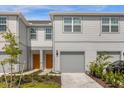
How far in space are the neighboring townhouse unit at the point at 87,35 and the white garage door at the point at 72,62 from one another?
0.10 metres

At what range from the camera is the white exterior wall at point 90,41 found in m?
32.1

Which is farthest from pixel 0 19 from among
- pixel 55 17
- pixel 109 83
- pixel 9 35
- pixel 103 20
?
pixel 109 83

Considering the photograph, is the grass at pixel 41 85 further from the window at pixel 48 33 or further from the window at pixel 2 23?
the window at pixel 48 33

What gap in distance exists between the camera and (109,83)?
66.6 ft

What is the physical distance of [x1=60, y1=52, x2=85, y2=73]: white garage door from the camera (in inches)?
1281

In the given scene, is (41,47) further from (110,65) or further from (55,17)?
(110,65)

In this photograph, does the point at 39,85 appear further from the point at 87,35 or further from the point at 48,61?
the point at 48,61

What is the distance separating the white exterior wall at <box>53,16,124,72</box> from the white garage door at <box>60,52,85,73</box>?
1.55 ft

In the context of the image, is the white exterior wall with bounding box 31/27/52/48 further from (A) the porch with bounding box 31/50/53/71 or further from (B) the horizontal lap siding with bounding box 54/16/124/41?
(B) the horizontal lap siding with bounding box 54/16/124/41

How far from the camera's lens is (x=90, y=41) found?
1273 inches

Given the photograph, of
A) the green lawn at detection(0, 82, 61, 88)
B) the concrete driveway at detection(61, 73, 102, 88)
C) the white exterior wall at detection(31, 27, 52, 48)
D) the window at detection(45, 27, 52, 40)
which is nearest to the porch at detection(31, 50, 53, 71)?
the white exterior wall at detection(31, 27, 52, 48)

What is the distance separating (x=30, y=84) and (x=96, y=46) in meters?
13.7

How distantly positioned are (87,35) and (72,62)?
309 cm

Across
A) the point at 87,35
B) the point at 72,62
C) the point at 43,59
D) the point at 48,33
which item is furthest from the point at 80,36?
the point at 43,59
